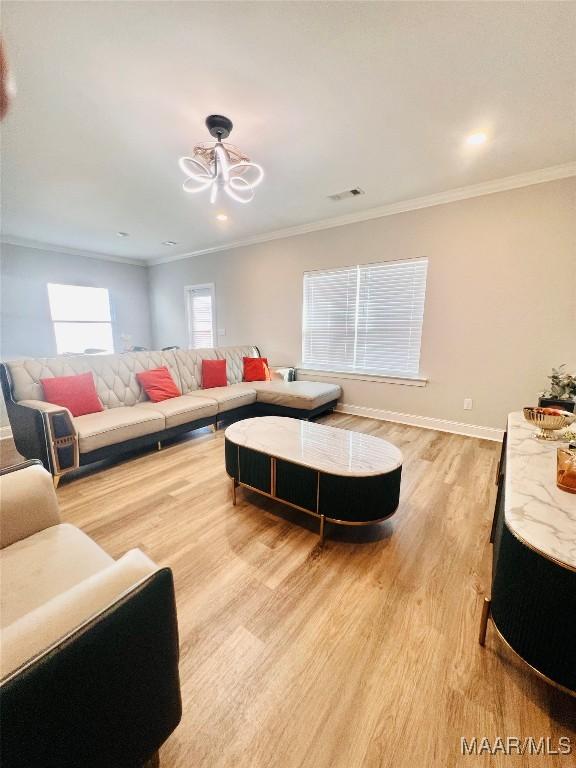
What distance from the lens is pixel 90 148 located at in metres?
2.49

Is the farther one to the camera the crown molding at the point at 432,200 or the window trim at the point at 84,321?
the window trim at the point at 84,321

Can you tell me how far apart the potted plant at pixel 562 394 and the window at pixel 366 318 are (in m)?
1.31

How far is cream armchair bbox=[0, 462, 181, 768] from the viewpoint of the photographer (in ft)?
1.76

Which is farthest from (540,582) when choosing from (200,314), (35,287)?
(35,287)

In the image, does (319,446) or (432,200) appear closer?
(319,446)

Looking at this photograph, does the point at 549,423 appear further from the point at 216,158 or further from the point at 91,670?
the point at 216,158

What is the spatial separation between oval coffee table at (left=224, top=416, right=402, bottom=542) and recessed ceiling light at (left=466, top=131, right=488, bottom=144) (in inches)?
94.9

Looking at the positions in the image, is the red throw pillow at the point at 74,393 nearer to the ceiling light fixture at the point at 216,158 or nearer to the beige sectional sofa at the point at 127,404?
the beige sectional sofa at the point at 127,404

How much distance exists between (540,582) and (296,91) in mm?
2663

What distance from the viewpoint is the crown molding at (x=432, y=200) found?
2.77 metres

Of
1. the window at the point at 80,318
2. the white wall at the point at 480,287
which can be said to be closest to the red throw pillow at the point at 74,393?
the white wall at the point at 480,287

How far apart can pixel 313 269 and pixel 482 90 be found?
8.78ft

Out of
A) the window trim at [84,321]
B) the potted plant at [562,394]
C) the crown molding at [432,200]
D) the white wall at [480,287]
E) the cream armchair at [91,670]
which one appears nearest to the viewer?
the cream armchair at [91,670]

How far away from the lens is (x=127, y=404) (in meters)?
3.29
